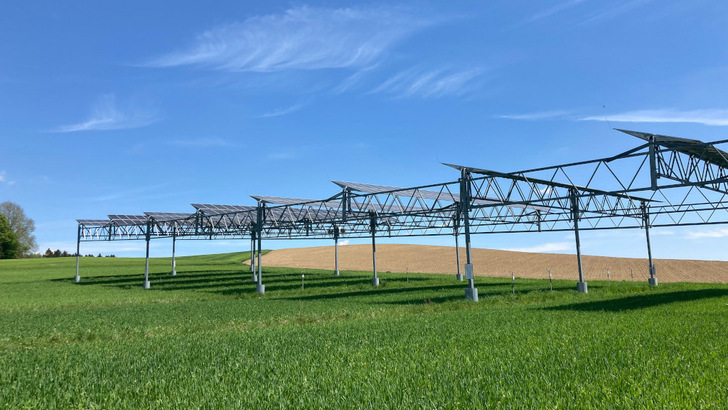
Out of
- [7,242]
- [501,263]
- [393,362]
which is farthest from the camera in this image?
[7,242]

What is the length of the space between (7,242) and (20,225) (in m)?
4.89

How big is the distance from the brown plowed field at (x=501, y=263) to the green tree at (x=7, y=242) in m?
42.9

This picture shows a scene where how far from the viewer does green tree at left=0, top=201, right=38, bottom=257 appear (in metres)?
83.9

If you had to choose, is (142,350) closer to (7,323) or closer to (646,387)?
(646,387)

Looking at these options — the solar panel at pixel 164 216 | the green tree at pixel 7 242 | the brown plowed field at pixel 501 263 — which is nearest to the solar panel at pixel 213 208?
the solar panel at pixel 164 216

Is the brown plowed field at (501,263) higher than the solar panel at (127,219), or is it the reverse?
the solar panel at (127,219)

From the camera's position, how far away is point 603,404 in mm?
6035

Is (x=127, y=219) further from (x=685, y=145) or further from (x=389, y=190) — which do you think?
(x=685, y=145)

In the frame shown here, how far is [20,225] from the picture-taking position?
3398 inches

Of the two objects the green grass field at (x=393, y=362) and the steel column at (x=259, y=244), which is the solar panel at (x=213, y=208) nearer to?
the steel column at (x=259, y=244)

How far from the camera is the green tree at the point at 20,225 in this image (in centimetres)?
8394

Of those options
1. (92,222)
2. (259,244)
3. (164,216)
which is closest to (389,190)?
(259,244)

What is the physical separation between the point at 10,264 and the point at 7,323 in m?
Result: 66.2

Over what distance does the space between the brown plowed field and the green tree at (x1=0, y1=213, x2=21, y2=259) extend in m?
42.9
